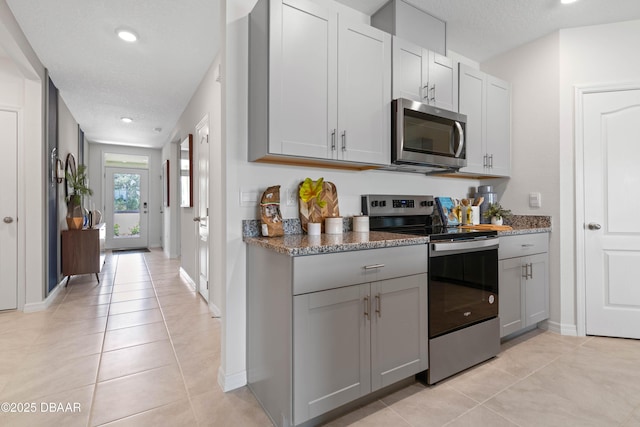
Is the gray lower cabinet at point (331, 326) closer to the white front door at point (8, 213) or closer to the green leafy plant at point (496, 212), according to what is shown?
the green leafy plant at point (496, 212)

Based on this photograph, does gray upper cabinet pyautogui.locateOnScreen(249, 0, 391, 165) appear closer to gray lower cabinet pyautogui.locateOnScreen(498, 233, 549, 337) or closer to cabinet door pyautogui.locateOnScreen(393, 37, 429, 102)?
cabinet door pyautogui.locateOnScreen(393, 37, 429, 102)

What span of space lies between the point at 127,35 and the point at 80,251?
2.82 m

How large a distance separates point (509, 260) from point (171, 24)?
3.32 metres

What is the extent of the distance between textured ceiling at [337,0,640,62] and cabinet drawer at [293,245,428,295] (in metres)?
1.89

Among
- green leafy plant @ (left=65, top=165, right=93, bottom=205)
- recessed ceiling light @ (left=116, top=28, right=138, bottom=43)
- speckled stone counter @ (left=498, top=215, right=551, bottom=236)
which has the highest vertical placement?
recessed ceiling light @ (left=116, top=28, right=138, bottom=43)

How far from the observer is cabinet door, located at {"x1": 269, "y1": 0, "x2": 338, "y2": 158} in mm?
1704

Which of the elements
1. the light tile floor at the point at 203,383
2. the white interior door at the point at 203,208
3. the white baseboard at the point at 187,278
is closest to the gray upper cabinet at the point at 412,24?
the white interior door at the point at 203,208

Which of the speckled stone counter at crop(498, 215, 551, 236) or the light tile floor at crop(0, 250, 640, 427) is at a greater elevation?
the speckled stone counter at crop(498, 215, 551, 236)

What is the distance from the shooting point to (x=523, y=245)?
2527 millimetres

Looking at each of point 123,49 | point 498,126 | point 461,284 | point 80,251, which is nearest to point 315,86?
point 461,284

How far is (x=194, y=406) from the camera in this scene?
1703 millimetres

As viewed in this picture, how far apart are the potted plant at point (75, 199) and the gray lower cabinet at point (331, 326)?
3637mm

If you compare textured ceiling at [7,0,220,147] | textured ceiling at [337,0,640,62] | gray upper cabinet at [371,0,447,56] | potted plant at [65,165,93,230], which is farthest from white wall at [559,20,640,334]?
potted plant at [65,165,93,230]

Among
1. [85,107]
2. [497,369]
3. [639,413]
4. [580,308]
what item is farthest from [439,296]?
[85,107]
